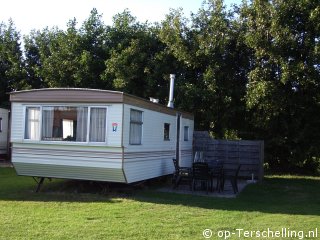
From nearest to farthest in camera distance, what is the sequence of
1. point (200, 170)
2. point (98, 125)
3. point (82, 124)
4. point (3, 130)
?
1. point (98, 125)
2. point (82, 124)
3. point (200, 170)
4. point (3, 130)

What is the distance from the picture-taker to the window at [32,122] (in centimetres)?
1195

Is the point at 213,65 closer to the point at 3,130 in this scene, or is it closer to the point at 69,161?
the point at 69,161

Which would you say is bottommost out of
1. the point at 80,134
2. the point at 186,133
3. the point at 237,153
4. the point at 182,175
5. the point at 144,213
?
the point at 144,213

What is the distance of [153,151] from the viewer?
13.4 m

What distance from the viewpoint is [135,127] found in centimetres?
1213

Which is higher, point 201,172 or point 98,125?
point 98,125

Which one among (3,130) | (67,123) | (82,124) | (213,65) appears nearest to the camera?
(82,124)

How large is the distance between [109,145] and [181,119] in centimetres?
519

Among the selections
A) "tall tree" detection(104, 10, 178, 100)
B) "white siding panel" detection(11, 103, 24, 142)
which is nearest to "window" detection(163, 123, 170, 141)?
"white siding panel" detection(11, 103, 24, 142)

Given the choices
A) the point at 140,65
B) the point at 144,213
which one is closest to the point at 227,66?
the point at 140,65

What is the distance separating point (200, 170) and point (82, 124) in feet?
11.5

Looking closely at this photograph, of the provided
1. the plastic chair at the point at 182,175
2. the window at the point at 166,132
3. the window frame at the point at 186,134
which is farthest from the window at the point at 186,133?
the plastic chair at the point at 182,175

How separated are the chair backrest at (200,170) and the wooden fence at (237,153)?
403cm

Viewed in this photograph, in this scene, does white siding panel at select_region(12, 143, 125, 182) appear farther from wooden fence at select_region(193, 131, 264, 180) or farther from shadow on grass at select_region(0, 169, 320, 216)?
wooden fence at select_region(193, 131, 264, 180)
